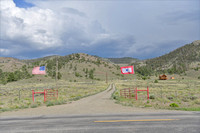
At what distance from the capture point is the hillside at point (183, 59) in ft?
460

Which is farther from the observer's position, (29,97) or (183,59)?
(183,59)

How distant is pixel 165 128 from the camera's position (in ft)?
28.8

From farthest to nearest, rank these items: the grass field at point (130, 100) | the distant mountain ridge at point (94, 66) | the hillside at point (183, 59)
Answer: the hillside at point (183, 59), the distant mountain ridge at point (94, 66), the grass field at point (130, 100)

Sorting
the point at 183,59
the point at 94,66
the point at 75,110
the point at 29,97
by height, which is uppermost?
the point at 183,59

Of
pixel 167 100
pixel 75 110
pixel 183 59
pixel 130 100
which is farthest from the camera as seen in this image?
pixel 183 59

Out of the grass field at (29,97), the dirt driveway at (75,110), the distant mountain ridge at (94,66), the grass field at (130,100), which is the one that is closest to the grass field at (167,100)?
the grass field at (130,100)

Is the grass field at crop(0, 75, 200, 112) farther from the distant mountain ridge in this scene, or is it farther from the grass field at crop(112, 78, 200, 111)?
the distant mountain ridge

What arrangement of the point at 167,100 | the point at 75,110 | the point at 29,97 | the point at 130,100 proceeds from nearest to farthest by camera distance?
the point at 75,110 < the point at 167,100 < the point at 130,100 < the point at 29,97

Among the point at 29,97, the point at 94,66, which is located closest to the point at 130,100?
the point at 29,97

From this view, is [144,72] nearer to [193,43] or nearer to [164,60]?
[164,60]

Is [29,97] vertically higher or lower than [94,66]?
lower

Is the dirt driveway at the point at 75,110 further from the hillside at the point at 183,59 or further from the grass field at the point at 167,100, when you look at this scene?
the hillside at the point at 183,59

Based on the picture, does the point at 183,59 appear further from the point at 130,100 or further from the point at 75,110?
the point at 75,110

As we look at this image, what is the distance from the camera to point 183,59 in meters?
153
